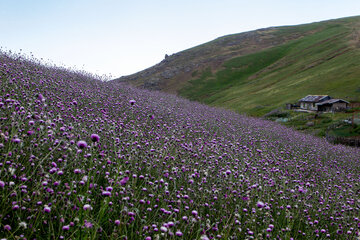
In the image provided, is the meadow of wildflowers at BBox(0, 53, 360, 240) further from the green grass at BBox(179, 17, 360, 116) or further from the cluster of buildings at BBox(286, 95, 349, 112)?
the green grass at BBox(179, 17, 360, 116)

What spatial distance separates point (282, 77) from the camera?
266ft

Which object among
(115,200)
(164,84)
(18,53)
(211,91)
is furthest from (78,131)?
(164,84)

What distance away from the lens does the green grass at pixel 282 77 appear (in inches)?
2333

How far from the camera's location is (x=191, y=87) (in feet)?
311

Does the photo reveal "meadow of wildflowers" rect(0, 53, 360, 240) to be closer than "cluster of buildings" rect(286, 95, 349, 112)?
Yes

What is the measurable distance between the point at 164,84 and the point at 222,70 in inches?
871

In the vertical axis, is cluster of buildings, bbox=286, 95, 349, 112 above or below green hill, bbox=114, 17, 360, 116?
below

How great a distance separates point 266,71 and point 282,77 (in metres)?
16.1

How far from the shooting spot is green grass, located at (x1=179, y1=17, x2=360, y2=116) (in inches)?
2333

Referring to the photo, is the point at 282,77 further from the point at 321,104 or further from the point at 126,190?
the point at 126,190

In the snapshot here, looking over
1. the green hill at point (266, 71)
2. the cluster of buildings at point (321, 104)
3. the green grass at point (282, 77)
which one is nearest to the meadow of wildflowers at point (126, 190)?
the cluster of buildings at point (321, 104)

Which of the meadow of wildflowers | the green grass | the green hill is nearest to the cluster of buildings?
the green grass

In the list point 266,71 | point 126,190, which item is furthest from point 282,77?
point 126,190

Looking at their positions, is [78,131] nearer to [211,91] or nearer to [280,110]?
[280,110]
